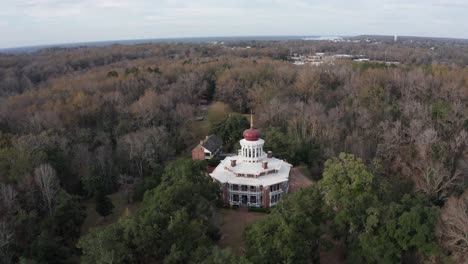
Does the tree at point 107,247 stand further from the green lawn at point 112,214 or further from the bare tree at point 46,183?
the bare tree at point 46,183

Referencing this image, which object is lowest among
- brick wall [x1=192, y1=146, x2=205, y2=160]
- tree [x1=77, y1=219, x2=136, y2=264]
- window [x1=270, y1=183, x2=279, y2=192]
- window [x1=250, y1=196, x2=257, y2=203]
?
window [x1=250, y1=196, x2=257, y2=203]

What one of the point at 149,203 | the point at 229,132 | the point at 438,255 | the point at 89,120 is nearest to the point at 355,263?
the point at 438,255

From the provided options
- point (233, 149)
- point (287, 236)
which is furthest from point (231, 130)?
point (287, 236)

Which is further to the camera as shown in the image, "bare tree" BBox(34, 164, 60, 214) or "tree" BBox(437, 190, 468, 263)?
"bare tree" BBox(34, 164, 60, 214)

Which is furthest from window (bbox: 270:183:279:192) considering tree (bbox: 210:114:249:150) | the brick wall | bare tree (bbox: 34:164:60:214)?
bare tree (bbox: 34:164:60:214)

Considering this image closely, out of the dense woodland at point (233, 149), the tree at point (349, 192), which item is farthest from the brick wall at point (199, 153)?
the tree at point (349, 192)

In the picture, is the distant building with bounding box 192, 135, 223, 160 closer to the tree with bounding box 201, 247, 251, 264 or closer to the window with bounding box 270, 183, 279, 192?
the window with bounding box 270, 183, 279, 192

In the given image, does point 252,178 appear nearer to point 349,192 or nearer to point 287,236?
point 349,192
